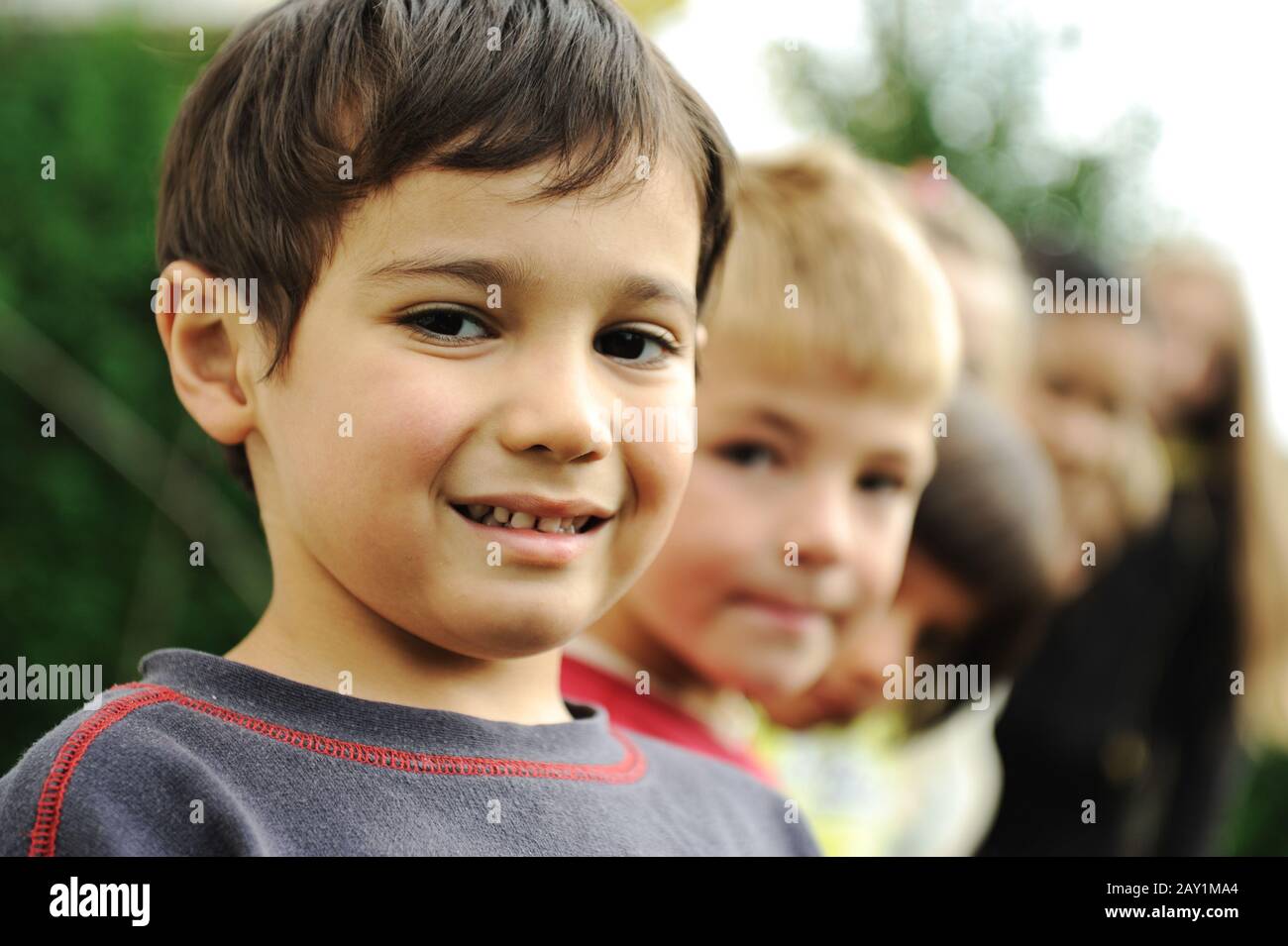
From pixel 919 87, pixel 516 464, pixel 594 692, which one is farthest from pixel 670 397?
pixel 919 87

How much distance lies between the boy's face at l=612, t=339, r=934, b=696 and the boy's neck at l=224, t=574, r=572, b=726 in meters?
0.66

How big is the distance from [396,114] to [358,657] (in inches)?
20.9

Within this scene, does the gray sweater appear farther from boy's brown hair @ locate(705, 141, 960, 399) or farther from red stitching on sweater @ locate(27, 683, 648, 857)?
boy's brown hair @ locate(705, 141, 960, 399)

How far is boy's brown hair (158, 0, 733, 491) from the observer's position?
1242 millimetres

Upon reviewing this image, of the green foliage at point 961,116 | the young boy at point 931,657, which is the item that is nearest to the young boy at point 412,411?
the young boy at point 931,657

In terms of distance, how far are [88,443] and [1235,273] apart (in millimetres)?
3832

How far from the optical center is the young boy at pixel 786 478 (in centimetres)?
196

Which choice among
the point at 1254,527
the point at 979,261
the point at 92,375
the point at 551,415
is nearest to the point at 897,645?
the point at 979,261

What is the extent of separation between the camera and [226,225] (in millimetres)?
1367

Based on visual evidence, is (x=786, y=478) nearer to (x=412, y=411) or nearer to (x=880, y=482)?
(x=880, y=482)

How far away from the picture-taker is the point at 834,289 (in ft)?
6.70

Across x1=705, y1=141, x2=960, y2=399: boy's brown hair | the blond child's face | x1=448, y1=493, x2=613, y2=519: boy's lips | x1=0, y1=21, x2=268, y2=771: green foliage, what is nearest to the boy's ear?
x1=448, y1=493, x2=613, y2=519: boy's lips

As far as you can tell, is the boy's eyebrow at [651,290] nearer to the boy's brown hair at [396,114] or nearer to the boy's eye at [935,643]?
the boy's brown hair at [396,114]

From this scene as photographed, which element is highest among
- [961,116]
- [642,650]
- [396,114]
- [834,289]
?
[961,116]
